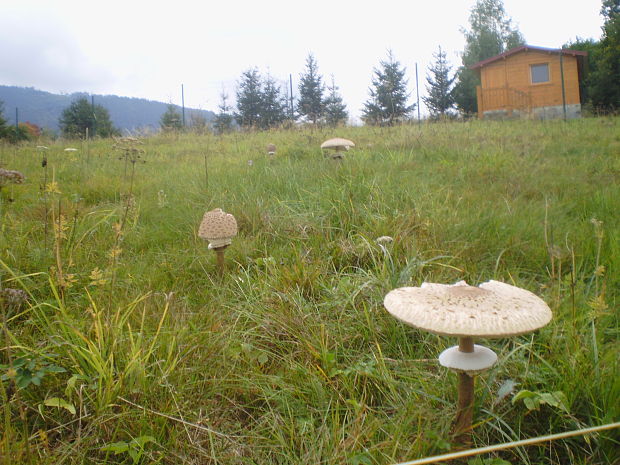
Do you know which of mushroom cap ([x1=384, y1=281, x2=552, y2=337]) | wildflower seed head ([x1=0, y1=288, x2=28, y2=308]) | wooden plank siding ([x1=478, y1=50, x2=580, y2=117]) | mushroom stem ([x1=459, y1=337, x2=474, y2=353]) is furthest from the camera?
wooden plank siding ([x1=478, y1=50, x2=580, y2=117])

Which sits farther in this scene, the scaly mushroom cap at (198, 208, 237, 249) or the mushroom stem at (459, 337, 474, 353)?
the scaly mushroom cap at (198, 208, 237, 249)

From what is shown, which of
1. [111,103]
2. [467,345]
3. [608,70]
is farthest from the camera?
[111,103]

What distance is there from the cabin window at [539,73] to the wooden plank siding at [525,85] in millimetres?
221

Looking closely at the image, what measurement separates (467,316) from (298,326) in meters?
1.10

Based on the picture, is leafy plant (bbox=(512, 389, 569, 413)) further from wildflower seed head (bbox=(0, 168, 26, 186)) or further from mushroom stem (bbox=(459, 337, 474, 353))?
wildflower seed head (bbox=(0, 168, 26, 186))

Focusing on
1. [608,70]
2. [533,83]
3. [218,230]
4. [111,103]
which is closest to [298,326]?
[218,230]

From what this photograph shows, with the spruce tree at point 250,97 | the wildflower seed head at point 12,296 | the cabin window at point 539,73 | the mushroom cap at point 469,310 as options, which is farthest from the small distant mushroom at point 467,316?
the spruce tree at point 250,97

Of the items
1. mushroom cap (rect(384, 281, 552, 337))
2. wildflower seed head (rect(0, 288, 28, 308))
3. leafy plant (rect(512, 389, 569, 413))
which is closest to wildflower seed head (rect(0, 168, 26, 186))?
wildflower seed head (rect(0, 288, 28, 308))

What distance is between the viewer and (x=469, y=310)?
1.29 meters

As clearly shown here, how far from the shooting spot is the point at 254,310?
2.38m

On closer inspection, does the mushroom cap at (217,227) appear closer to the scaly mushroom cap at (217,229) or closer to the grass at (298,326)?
the scaly mushroom cap at (217,229)

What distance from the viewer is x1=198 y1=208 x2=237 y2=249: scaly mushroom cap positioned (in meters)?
2.74

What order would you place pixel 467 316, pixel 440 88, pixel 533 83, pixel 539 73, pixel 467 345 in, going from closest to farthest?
pixel 467 316 < pixel 467 345 < pixel 533 83 < pixel 539 73 < pixel 440 88

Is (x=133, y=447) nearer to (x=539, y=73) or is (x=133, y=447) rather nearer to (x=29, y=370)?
(x=29, y=370)
